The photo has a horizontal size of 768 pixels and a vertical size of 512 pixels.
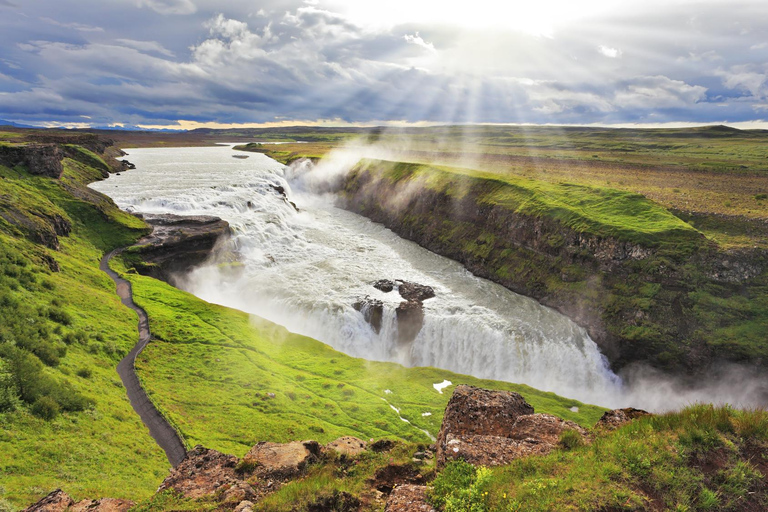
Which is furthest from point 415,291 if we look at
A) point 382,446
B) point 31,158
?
point 31,158

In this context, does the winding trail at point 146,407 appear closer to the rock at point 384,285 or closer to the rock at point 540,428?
the rock at point 540,428

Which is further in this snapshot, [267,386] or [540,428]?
[267,386]

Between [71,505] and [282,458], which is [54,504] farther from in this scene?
[282,458]

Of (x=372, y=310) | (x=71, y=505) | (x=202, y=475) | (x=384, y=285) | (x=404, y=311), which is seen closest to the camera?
(x=71, y=505)

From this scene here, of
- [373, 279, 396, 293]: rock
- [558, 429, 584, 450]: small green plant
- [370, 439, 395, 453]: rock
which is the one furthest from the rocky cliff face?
[558, 429, 584, 450]: small green plant

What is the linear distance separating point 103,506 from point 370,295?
3480 cm

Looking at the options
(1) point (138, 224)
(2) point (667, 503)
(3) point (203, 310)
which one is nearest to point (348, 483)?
(2) point (667, 503)

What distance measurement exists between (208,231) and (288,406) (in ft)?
124

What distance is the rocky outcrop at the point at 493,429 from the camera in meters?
10.8

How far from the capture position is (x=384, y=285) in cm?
4794

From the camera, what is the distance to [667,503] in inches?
305

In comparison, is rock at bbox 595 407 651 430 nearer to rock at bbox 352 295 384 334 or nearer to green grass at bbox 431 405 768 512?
green grass at bbox 431 405 768 512

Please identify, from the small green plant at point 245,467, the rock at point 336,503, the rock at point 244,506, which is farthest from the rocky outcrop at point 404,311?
the rock at point 244,506

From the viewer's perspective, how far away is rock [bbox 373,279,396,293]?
1857 inches
